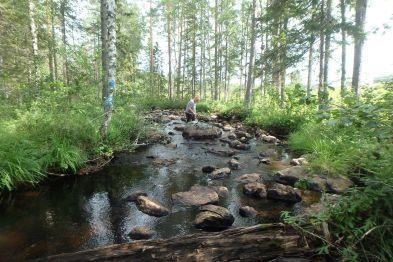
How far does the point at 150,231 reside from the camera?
15.4ft

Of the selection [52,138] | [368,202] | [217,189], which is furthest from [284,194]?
[52,138]

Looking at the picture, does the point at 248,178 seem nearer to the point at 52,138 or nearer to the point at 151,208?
the point at 151,208

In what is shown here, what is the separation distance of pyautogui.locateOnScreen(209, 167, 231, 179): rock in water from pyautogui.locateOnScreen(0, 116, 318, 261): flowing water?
6.5 inches

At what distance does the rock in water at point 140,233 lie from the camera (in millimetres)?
4566

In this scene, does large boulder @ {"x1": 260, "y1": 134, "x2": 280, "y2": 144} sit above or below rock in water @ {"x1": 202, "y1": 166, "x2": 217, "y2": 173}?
above

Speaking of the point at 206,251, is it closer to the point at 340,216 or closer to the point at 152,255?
the point at 152,255

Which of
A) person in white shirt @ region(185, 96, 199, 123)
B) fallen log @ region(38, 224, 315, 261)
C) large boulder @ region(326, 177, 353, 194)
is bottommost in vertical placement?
large boulder @ region(326, 177, 353, 194)

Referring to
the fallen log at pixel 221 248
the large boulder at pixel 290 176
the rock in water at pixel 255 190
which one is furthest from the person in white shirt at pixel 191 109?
the fallen log at pixel 221 248

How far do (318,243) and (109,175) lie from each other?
19.8ft

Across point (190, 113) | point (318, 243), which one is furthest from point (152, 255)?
point (190, 113)

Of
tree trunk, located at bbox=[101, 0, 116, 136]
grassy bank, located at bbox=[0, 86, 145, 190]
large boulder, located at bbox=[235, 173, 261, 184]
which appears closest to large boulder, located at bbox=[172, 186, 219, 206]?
large boulder, located at bbox=[235, 173, 261, 184]

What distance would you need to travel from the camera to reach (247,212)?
17.7 ft

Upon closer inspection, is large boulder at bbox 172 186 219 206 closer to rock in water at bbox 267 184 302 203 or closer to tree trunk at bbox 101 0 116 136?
rock in water at bbox 267 184 302 203

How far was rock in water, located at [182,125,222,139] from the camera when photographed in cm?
1293
